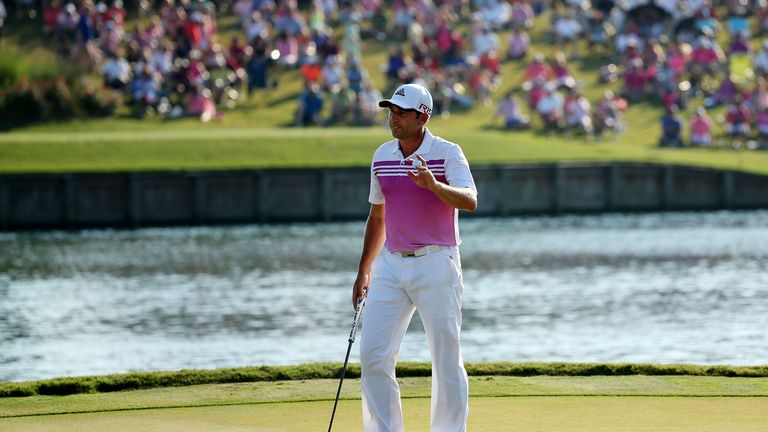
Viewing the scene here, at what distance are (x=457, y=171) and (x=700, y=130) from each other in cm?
3459

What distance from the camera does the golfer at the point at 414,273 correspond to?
8.61 meters

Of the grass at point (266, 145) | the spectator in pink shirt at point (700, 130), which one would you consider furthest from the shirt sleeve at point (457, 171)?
the spectator in pink shirt at point (700, 130)

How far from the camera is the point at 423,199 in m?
8.64

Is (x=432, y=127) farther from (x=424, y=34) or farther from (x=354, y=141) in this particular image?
(x=424, y=34)

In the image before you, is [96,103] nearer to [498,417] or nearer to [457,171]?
[498,417]

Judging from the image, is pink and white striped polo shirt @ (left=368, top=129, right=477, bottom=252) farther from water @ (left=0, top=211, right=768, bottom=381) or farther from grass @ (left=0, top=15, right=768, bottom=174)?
grass @ (left=0, top=15, right=768, bottom=174)

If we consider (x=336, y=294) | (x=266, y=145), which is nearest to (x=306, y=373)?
(x=336, y=294)

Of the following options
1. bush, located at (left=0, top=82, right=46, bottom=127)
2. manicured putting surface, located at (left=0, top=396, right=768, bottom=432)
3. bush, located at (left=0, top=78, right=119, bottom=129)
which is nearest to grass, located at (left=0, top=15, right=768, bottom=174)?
bush, located at (left=0, top=78, right=119, bottom=129)

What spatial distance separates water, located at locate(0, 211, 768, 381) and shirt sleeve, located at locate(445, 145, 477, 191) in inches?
323

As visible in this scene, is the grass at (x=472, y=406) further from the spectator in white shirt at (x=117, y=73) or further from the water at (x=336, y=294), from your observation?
the spectator in white shirt at (x=117, y=73)

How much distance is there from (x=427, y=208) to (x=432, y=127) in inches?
1304

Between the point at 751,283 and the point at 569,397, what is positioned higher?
the point at 569,397

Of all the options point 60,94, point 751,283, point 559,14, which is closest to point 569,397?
point 751,283

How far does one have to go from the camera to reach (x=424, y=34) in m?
47.5
